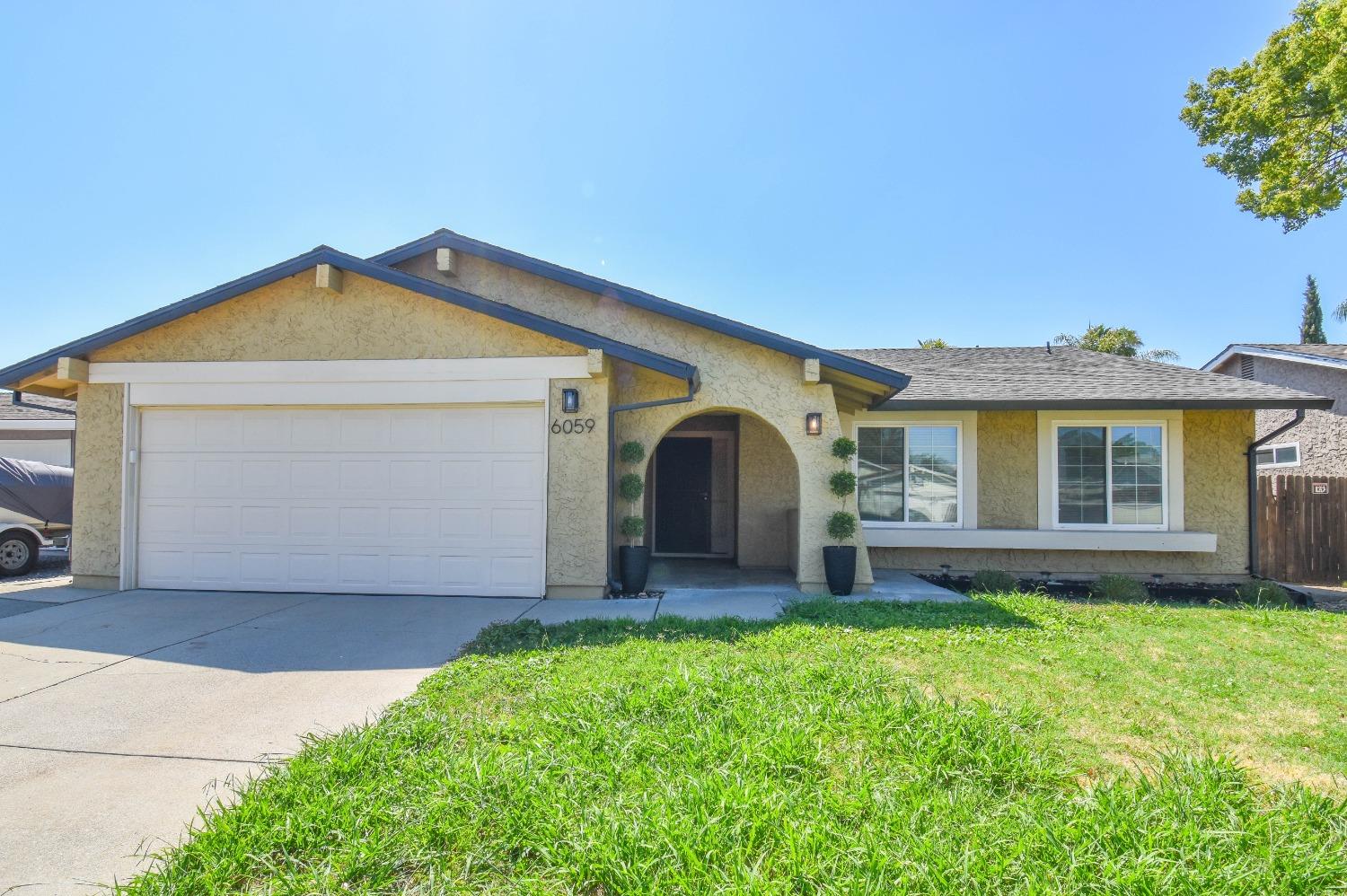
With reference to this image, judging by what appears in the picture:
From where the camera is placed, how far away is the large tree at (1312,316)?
3919cm

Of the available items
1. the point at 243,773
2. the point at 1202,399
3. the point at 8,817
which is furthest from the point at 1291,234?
the point at 8,817

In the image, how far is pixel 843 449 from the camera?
27.0 ft

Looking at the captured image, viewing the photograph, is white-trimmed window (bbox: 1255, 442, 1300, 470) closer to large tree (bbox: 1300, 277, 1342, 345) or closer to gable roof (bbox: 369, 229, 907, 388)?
gable roof (bbox: 369, 229, 907, 388)

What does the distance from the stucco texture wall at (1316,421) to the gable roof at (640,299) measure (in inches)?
499

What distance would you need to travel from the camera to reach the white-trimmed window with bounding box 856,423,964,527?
1059cm

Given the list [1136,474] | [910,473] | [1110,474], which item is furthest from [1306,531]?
[910,473]

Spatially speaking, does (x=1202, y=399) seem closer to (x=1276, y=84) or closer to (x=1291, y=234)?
(x=1291, y=234)

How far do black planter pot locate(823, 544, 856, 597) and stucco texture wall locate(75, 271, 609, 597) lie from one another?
2.91 m

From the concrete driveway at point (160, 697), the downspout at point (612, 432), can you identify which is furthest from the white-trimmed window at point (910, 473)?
the concrete driveway at point (160, 697)

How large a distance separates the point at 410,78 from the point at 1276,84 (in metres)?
14.2

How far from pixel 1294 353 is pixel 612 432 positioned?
1715cm

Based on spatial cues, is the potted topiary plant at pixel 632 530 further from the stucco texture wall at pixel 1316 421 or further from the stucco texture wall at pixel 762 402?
the stucco texture wall at pixel 1316 421

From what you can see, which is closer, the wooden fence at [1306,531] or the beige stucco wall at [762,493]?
the beige stucco wall at [762,493]

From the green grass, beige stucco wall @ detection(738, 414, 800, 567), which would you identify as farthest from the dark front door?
the green grass
